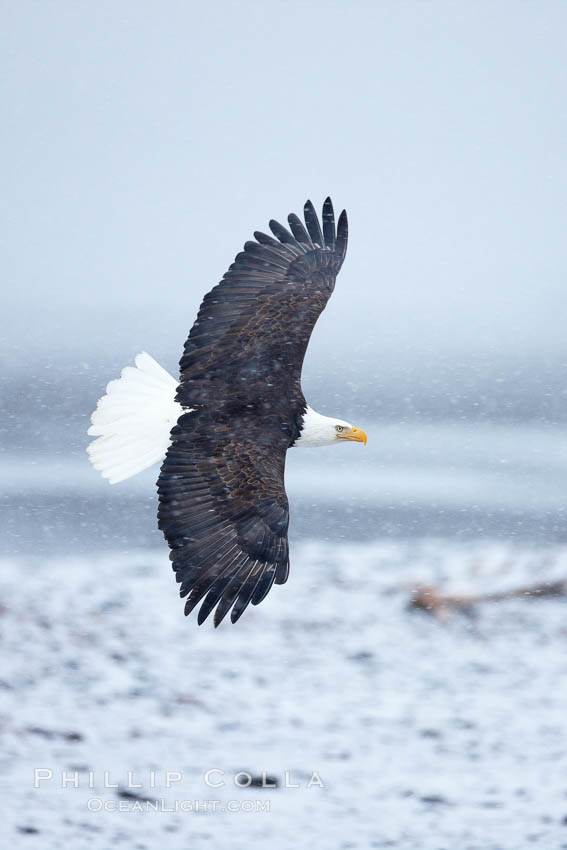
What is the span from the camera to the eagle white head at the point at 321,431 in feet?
19.9

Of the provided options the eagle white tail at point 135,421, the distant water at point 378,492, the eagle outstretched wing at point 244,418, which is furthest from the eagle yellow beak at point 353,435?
the distant water at point 378,492

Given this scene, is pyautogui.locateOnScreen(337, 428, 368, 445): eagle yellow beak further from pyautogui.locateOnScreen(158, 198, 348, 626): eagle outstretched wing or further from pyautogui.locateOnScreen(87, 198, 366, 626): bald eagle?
pyautogui.locateOnScreen(158, 198, 348, 626): eagle outstretched wing

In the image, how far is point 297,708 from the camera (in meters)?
6.59

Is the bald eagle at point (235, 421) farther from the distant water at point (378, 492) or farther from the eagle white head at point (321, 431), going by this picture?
the distant water at point (378, 492)

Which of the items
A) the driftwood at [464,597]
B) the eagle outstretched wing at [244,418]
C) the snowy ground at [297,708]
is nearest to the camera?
the eagle outstretched wing at [244,418]

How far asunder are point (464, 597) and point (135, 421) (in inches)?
111

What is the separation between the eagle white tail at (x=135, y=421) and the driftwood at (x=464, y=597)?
237 cm

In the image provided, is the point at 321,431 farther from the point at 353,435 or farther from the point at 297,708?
the point at 297,708

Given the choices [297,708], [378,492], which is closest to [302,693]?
[297,708]

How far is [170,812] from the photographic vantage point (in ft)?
19.2

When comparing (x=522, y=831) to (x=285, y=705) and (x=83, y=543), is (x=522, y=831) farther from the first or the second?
(x=83, y=543)

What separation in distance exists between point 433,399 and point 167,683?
8609 millimetres

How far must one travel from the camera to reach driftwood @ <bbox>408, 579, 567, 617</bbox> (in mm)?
7770

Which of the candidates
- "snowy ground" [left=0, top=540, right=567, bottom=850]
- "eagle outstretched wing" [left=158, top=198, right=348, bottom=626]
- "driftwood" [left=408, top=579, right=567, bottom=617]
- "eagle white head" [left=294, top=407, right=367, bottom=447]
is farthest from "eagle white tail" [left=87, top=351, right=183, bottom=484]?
"driftwood" [left=408, top=579, right=567, bottom=617]
